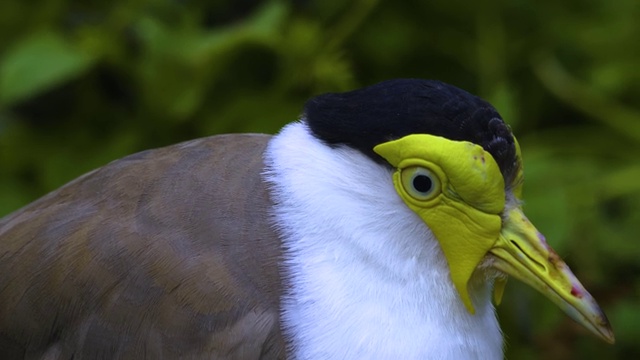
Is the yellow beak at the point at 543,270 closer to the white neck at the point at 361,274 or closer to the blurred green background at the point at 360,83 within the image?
the white neck at the point at 361,274

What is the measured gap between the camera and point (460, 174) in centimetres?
212

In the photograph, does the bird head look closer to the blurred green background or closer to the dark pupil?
the dark pupil

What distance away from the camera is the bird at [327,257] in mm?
2131

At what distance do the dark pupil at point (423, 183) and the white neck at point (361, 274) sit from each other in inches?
2.0

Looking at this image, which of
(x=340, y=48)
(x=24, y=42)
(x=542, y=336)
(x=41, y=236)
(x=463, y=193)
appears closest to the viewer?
(x=463, y=193)

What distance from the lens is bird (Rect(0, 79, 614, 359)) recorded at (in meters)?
2.13

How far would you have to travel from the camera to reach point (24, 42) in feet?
11.5

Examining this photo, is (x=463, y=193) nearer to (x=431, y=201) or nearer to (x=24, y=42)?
(x=431, y=201)

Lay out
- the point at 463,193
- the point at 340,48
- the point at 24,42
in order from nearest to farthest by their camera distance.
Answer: the point at 463,193, the point at 24,42, the point at 340,48

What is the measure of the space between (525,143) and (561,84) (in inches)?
13.2

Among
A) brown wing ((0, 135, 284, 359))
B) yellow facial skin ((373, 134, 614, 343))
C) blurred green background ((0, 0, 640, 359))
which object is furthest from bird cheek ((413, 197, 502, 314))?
blurred green background ((0, 0, 640, 359))

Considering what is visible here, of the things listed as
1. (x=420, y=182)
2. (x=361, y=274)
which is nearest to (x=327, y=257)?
(x=361, y=274)

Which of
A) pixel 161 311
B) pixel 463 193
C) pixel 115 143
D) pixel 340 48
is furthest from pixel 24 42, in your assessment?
pixel 463 193

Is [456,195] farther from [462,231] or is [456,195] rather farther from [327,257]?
[327,257]
